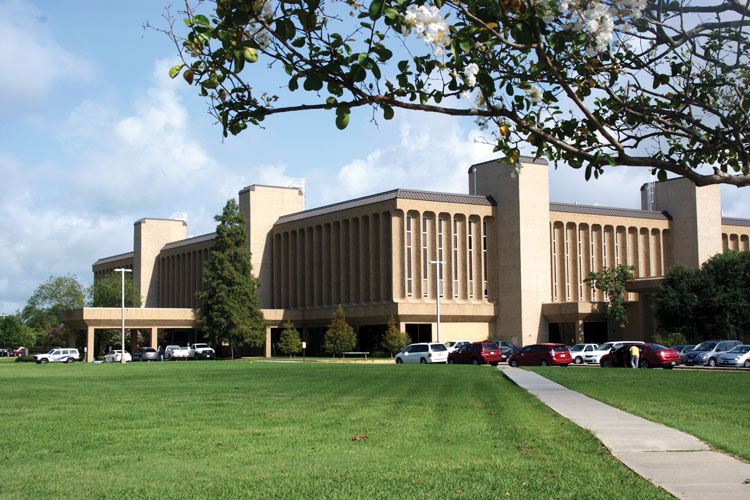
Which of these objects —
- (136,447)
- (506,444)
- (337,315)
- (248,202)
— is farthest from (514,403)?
(248,202)

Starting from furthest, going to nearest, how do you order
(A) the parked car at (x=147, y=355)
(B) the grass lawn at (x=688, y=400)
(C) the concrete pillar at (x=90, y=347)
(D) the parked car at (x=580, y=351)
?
(C) the concrete pillar at (x=90, y=347) < (A) the parked car at (x=147, y=355) < (D) the parked car at (x=580, y=351) < (B) the grass lawn at (x=688, y=400)

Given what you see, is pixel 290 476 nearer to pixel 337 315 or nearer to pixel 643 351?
pixel 643 351

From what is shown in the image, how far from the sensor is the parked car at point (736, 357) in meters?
44.0

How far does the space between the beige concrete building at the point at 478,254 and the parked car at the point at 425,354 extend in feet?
64.3

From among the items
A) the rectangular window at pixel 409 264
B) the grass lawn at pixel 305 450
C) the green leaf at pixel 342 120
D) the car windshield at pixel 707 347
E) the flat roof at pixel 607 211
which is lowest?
the car windshield at pixel 707 347

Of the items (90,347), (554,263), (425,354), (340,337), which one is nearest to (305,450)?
(425,354)

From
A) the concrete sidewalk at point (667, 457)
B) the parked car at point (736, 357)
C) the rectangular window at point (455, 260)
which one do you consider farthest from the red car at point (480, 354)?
the concrete sidewalk at point (667, 457)

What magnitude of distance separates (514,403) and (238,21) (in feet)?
47.1

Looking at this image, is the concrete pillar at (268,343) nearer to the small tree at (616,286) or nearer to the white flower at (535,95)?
the small tree at (616,286)

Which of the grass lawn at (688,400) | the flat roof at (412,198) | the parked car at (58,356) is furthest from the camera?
the flat roof at (412,198)

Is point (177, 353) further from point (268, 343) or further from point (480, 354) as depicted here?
point (480, 354)

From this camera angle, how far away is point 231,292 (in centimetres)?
7875

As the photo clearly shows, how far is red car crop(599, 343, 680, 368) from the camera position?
134 feet

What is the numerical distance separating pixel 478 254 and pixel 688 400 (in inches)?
2394
